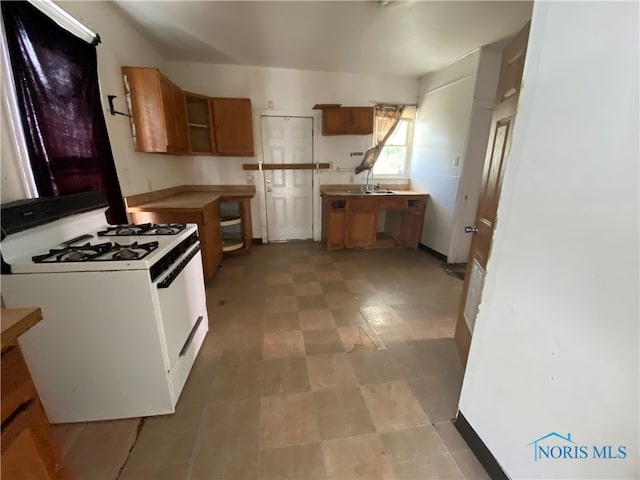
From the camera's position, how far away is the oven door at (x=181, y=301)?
137 cm

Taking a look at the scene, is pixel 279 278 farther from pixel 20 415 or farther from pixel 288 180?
pixel 20 415

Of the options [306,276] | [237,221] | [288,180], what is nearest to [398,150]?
[288,180]

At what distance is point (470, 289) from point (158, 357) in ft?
6.27

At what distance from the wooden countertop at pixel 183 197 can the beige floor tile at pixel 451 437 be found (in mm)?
2528

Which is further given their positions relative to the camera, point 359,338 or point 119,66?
point 119,66

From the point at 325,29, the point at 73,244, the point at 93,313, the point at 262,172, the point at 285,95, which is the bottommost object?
the point at 93,313

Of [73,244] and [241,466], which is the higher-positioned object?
[73,244]

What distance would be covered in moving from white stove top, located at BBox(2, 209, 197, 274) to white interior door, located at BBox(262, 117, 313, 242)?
98.0 inches

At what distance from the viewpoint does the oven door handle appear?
1.34 m

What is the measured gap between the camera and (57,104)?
1.64 metres

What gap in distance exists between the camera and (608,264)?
74 centimetres

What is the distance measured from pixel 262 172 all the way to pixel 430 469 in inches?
151

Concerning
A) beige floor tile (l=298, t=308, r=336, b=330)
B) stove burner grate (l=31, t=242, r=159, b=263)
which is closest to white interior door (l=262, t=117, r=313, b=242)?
beige floor tile (l=298, t=308, r=336, b=330)

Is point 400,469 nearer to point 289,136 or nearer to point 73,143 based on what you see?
point 73,143
